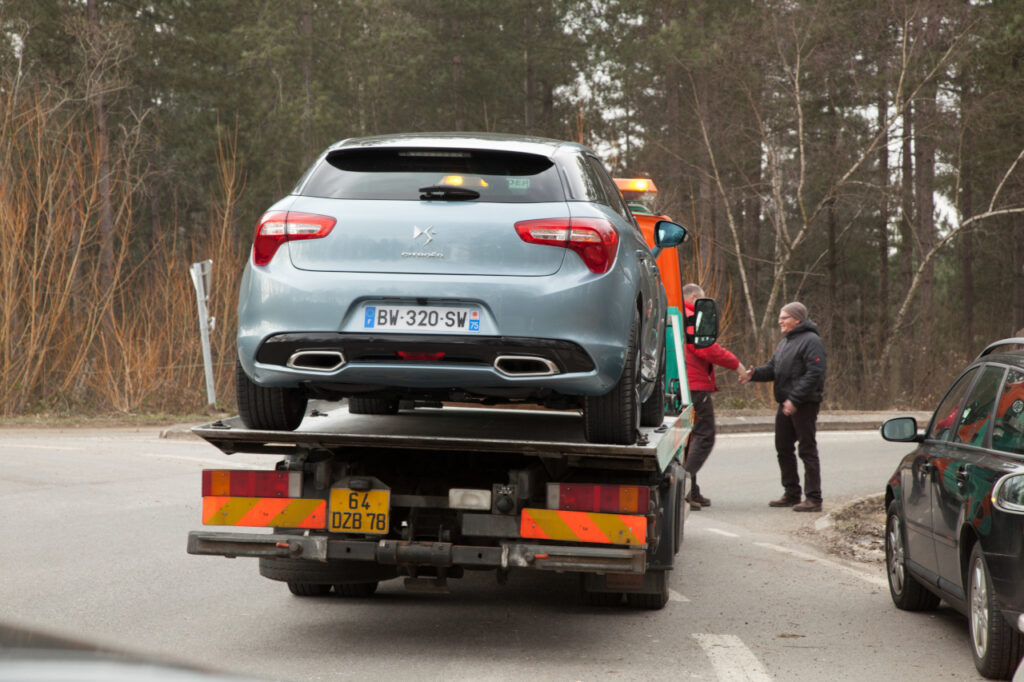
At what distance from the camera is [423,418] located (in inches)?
317

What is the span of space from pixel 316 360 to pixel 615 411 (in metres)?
1.47

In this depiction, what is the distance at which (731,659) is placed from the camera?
6.16 meters

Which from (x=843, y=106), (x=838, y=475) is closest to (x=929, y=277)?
(x=843, y=106)

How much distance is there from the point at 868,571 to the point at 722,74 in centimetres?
2292

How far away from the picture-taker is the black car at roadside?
552cm

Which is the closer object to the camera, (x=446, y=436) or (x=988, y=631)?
(x=988, y=631)

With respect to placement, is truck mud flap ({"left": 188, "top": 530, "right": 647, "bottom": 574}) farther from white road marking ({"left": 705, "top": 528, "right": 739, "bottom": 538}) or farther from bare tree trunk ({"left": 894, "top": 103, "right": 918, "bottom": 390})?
bare tree trunk ({"left": 894, "top": 103, "right": 918, "bottom": 390})

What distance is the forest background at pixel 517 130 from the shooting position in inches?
853

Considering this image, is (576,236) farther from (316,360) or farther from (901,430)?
(901,430)

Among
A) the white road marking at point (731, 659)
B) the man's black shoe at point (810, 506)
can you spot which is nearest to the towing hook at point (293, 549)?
the white road marking at point (731, 659)

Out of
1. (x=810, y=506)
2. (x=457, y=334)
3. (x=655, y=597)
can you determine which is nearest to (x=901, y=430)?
(x=655, y=597)

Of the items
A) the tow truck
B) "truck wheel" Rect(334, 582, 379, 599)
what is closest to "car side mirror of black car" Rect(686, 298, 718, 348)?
the tow truck

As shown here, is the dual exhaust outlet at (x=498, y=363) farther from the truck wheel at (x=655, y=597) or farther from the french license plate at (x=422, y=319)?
the truck wheel at (x=655, y=597)

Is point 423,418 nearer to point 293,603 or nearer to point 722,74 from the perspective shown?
point 293,603
